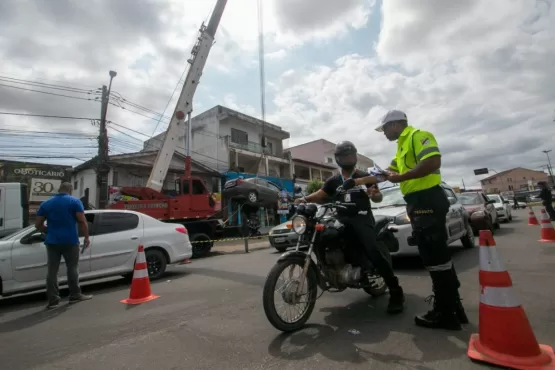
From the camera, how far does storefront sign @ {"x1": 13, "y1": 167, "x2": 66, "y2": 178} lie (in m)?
17.1

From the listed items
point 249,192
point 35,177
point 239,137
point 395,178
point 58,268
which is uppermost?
point 239,137

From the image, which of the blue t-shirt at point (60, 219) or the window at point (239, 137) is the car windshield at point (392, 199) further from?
the window at point (239, 137)

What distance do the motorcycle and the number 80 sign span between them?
1880 cm

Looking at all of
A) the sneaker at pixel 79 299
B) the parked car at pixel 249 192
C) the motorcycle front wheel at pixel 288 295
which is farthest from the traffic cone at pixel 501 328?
the parked car at pixel 249 192

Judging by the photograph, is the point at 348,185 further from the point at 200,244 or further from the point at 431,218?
the point at 200,244

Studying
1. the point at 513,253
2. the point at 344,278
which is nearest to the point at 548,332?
the point at 344,278

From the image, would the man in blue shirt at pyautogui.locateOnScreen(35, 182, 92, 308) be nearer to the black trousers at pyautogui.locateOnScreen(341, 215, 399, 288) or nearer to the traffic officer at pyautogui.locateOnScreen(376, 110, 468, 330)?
the black trousers at pyautogui.locateOnScreen(341, 215, 399, 288)

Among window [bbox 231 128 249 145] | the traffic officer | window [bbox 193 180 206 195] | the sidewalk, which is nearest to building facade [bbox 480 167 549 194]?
window [bbox 231 128 249 145]

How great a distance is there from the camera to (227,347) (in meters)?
2.54

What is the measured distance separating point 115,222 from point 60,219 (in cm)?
129

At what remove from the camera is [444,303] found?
260 cm

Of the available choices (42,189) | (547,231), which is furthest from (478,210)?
(42,189)

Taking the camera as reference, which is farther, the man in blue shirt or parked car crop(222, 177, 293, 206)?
parked car crop(222, 177, 293, 206)

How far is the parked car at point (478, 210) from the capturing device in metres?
7.88
